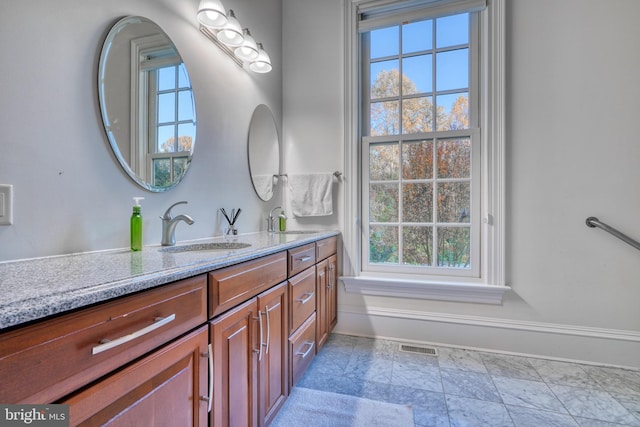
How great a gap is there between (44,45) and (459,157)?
2255mm

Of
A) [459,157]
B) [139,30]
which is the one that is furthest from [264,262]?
[459,157]

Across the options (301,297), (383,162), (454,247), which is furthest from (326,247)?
(454,247)

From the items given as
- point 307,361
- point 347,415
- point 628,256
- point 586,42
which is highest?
point 586,42

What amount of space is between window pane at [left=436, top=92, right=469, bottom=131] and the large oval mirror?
1.73 meters

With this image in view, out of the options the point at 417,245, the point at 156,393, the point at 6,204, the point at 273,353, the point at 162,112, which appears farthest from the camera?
the point at 417,245

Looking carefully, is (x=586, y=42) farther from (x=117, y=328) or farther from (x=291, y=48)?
(x=117, y=328)

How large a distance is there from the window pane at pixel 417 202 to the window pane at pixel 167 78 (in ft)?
5.45

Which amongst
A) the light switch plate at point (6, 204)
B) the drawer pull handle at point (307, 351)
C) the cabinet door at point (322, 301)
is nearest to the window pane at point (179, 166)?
the light switch plate at point (6, 204)

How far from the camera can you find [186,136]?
1.41m

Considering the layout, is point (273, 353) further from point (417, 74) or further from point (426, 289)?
point (417, 74)

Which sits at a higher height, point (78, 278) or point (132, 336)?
point (78, 278)

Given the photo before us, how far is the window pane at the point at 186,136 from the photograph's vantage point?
4.53 feet

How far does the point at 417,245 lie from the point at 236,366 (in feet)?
5.34

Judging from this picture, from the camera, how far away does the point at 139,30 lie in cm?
118
